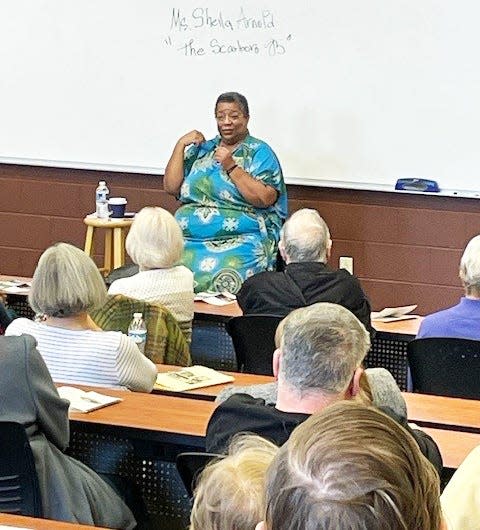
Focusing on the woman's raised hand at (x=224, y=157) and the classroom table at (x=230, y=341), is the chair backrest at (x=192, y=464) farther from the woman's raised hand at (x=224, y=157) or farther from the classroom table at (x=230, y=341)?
the woman's raised hand at (x=224, y=157)

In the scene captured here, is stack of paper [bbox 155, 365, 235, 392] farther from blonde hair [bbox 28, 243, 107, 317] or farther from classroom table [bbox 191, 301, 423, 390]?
classroom table [bbox 191, 301, 423, 390]

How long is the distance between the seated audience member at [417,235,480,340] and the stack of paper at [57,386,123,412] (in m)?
1.36

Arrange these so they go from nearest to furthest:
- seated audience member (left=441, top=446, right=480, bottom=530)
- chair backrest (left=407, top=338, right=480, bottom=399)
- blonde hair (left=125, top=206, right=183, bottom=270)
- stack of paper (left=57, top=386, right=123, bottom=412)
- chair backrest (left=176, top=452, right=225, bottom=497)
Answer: seated audience member (left=441, top=446, right=480, bottom=530), chair backrest (left=176, top=452, right=225, bottom=497), stack of paper (left=57, top=386, right=123, bottom=412), chair backrest (left=407, top=338, right=480, bottom=399), blonde hair (left=125, top=206, right=183, bottom=270)

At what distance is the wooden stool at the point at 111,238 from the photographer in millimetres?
6625

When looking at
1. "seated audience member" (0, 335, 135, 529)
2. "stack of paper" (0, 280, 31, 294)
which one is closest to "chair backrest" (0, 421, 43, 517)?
"seated audience member" (0, 335, 135, 529)

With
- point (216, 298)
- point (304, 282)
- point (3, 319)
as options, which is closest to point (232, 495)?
point (304, 282)

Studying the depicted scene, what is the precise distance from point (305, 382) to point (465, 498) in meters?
0.52

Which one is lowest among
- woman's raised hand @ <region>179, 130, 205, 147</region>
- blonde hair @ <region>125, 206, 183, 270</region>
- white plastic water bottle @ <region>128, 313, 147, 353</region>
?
white plastic water bottle @ <region>128, 313, 147, 353</region>

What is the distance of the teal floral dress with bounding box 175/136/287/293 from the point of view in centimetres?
619

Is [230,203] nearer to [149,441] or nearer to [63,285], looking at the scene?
[63,285]

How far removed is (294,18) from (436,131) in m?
0.98

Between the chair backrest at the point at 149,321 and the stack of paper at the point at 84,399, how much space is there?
2.80 ft

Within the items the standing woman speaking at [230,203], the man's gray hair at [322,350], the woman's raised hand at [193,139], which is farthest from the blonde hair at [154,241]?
the man's gray hair at [322,350]

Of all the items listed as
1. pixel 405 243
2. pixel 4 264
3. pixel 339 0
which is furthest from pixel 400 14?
pixel 4 264
